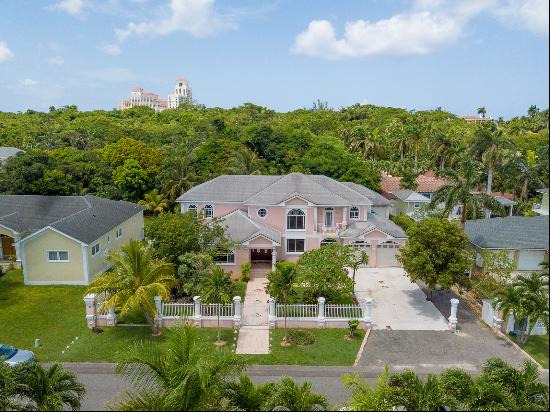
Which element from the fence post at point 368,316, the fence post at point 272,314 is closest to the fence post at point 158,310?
the fence post at point 272,314

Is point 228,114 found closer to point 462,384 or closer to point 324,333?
point 324,333

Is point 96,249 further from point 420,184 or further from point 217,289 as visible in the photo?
point 420,184

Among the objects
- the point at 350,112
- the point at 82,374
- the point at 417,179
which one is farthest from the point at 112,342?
the point at 350,112

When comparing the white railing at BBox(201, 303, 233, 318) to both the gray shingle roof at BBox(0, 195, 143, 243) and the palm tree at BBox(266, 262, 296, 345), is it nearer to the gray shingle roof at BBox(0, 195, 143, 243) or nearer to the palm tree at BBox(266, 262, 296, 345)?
the palm tree at BBox(266, 262, 296, 345)

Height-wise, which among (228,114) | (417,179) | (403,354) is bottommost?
(403,354)

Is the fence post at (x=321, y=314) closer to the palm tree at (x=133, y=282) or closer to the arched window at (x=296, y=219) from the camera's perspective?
the palm tree at (x=133, y=282)

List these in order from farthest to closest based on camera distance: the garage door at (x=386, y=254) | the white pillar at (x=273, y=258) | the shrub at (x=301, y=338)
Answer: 1. the garage door at (x=386, y=254)
2. the white pillar at (x=273, y=258)
3. the shrub at (x=301, y=338)

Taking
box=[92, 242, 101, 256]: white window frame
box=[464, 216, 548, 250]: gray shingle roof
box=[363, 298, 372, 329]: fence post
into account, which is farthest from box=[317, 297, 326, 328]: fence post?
box=[92, 242, 101, 256]: white window frame
